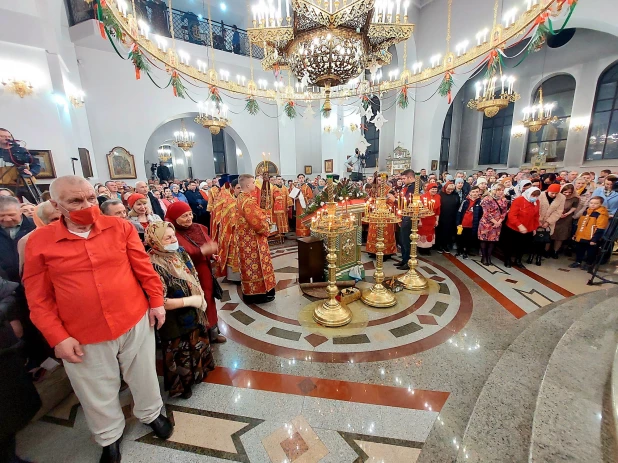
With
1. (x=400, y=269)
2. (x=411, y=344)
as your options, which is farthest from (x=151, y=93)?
(x=411, y=344)

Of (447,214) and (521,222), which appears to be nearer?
(521,222)

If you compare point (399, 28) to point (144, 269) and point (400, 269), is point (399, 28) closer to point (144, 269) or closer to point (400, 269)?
point (144, 269)

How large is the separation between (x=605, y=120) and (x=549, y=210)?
8.93 meters

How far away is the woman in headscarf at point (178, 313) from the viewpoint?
6.40ft

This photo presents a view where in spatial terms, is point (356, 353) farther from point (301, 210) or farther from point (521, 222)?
point (301, 210)

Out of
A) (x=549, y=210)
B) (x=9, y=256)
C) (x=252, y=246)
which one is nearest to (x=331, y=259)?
(x=252, y=246)

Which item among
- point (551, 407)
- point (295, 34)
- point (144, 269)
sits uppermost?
point (295, 34)

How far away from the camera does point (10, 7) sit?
17.9ft

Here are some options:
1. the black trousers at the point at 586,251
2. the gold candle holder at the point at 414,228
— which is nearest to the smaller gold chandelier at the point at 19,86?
the gold candle holder at the point at 414,228

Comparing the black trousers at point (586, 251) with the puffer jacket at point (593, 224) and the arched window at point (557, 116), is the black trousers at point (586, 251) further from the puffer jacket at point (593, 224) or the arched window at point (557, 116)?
the arched window at point (557, 116)

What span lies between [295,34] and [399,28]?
3.82 feet

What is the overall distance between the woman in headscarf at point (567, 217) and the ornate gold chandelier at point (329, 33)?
472 centimetres

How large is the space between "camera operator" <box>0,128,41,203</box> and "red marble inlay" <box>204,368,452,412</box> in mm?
4555

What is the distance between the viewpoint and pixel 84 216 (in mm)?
1401
